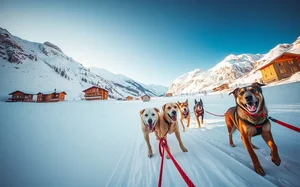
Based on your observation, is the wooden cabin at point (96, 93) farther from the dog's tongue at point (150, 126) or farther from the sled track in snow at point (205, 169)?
the sled track in snow at point (205, 169)

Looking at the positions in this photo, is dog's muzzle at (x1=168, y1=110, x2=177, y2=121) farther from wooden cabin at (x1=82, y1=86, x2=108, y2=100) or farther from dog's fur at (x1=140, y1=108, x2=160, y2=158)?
wooden cabin at (x1=82, y1=86, x2=108, y2=100)

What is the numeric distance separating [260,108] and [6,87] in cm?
7812

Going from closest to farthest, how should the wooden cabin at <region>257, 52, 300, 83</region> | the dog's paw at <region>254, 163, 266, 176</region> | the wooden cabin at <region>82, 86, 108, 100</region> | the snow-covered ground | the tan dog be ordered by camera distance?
the dog's paw at <region>254, 163, 266, 176</region> < the snow-covered ground < the tan dog < the wooden cabin at <region>257, 52, 300, 83</region> < the wooden cabin at <region>82, 86, 108, 100</region>

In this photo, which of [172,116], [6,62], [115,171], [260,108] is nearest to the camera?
[260,108]

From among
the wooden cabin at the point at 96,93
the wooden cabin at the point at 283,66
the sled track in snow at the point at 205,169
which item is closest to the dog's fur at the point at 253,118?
the sled track in snow at the point at 205,169

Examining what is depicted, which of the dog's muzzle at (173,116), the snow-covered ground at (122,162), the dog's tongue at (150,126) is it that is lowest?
the snow-covered ground at (122,162)

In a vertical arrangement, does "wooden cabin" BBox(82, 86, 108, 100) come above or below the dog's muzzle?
above

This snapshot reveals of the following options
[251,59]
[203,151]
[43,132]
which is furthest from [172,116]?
[251,59]

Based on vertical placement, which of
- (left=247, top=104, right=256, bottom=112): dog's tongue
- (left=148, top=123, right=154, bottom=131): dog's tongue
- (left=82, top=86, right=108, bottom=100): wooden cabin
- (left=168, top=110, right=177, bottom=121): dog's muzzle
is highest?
(left=82, top=86, right=108, bottom=100): wooden cabin

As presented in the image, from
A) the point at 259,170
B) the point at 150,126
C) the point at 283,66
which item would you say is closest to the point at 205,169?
the point at 259,170

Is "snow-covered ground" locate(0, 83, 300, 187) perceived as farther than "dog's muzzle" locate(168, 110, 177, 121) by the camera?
No

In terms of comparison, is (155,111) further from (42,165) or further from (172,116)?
(42,165)

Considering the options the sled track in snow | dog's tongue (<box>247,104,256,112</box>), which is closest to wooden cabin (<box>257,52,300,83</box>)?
the sled track in snow

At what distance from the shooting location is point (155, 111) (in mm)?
4688
